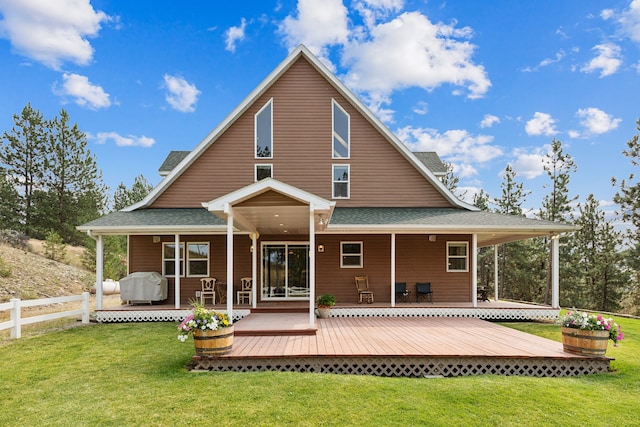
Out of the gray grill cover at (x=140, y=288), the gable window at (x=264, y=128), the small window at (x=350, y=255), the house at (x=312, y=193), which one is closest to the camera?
the gray grill cover at (x=140, y=288)

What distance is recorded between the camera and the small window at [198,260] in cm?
1362

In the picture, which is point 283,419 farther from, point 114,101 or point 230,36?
point 114,101

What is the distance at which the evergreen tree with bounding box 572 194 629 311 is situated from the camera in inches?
925

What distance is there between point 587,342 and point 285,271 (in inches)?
355

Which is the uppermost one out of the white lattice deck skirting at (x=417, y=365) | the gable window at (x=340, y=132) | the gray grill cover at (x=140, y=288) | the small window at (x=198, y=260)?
the gable window at (x=340, y=132)

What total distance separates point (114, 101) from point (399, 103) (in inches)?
918

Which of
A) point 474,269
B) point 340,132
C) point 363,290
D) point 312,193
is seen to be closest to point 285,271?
point 363,290

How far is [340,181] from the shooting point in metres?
14.2

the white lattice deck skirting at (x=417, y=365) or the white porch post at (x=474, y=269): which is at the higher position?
the white porch post at (x=474, y=269)

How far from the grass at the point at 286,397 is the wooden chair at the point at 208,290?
212 inches

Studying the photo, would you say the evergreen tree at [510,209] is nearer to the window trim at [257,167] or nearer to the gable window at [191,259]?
the window trim at [257,167]

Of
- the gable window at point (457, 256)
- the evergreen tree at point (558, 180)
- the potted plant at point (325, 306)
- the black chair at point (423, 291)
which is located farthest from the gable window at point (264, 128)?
the evergreen tree at point (558, 180)

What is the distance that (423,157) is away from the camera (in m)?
17.3

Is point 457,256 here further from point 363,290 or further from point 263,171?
point 263,171
